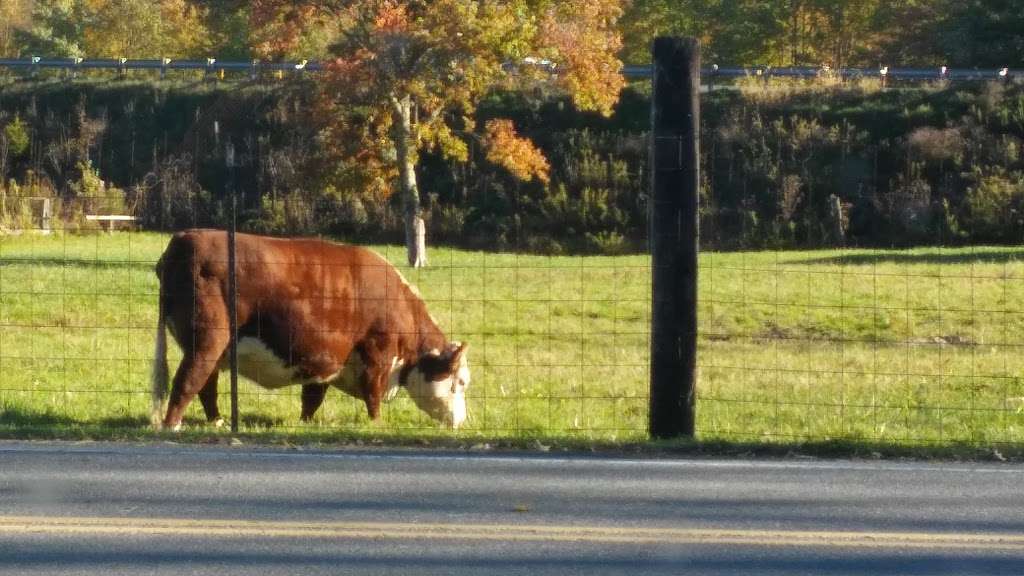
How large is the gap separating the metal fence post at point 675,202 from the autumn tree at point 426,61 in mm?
18541

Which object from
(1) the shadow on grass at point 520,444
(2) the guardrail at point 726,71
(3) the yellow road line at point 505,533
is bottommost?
(3) the yellow road line at point 505,533

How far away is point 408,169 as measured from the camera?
30.6m

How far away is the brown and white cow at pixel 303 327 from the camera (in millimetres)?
11391

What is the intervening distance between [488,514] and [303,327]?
4.39 meters

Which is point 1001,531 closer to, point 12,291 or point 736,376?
point 736,376

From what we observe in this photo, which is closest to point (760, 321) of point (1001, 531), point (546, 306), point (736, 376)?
point (546, 306)

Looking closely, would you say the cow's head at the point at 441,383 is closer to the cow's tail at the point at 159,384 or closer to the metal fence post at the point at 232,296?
the metal fence post at the point at 232,296

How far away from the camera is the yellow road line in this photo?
7.35 meters

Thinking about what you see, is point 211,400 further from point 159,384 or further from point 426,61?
point 426,61

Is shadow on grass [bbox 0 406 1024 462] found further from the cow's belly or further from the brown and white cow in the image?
the cow's belly

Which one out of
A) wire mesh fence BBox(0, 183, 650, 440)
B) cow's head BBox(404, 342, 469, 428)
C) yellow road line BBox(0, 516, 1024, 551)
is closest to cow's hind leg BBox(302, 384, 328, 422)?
wire mesh fence BBox(0, 183, 650, 440)

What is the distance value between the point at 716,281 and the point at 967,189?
1607 centimetres

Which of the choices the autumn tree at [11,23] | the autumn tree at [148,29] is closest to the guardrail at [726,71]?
the autumn tree at [148,29]

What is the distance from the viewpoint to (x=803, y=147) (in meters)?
40.7
